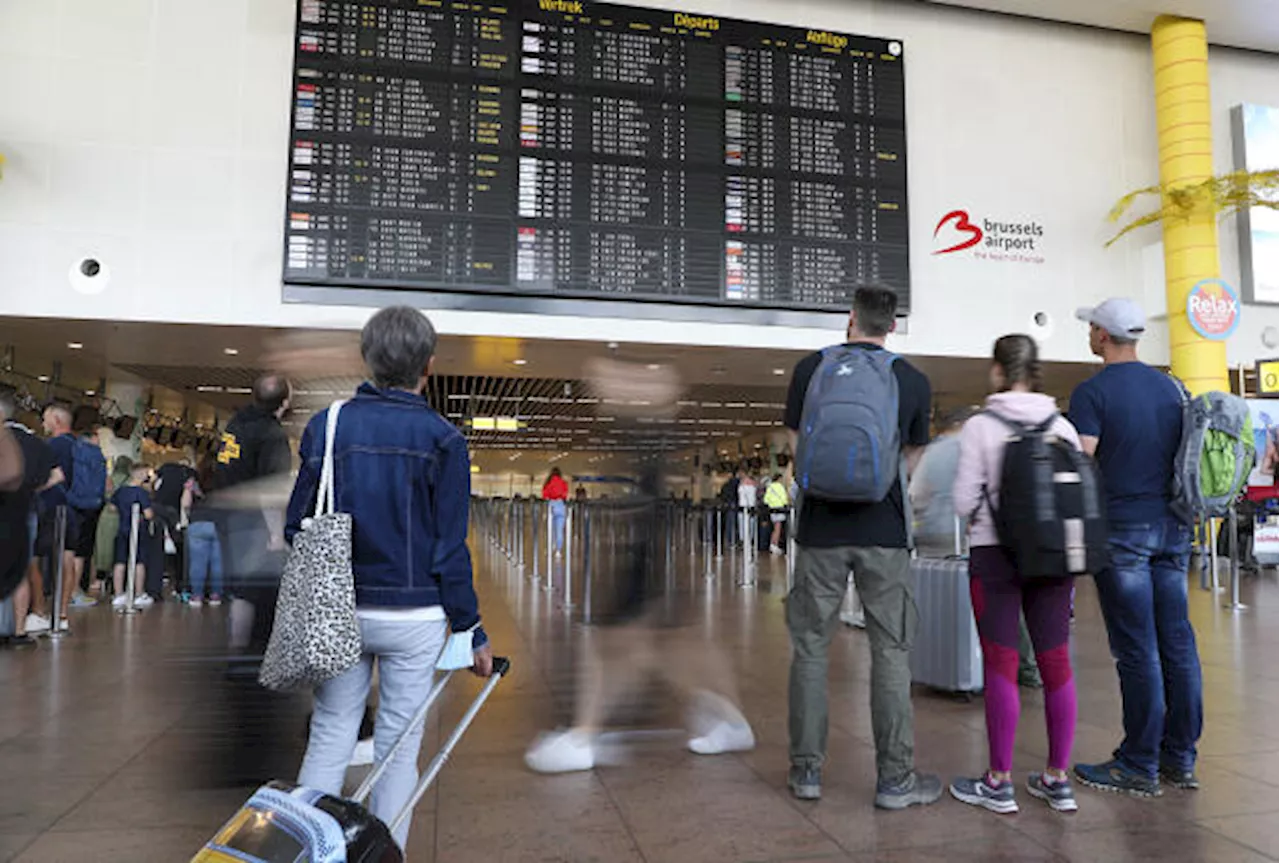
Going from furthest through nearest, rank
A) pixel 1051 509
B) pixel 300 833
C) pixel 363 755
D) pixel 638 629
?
pixel 638 629 → pixel 363 755 → pixel 1051 509 → pixel 300 833

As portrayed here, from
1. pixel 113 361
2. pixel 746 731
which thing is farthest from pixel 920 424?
pixel 113 361

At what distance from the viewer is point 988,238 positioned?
29.8 ft

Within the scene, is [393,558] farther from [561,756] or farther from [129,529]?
[129,529]

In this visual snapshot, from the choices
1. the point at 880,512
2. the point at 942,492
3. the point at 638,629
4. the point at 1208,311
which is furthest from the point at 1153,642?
the point at 1208,311

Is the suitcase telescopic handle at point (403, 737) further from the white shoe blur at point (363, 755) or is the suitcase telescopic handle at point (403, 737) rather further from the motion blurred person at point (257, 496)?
the motion blurred person at point (257, 496)

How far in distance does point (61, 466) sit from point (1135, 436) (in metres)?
6.39

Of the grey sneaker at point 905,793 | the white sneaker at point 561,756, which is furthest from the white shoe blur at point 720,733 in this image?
the grey sneaker at point 905,793

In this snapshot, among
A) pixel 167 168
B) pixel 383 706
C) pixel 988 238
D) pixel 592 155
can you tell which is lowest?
pixel 383 706

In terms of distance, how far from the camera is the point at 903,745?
8.58ft

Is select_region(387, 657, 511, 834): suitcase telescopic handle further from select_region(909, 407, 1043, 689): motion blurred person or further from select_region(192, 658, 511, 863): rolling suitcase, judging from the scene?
select_region(909, 407, 1043, 689): motion blurred person

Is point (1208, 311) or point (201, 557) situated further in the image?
point (1208, 311)

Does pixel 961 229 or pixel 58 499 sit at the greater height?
pixel 961 229

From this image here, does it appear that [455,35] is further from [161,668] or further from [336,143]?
[161,668]

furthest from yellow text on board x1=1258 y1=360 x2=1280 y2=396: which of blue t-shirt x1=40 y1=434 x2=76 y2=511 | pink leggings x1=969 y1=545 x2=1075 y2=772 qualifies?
blue t-shirt x1=40 y1=434 x2=76 y2=511
